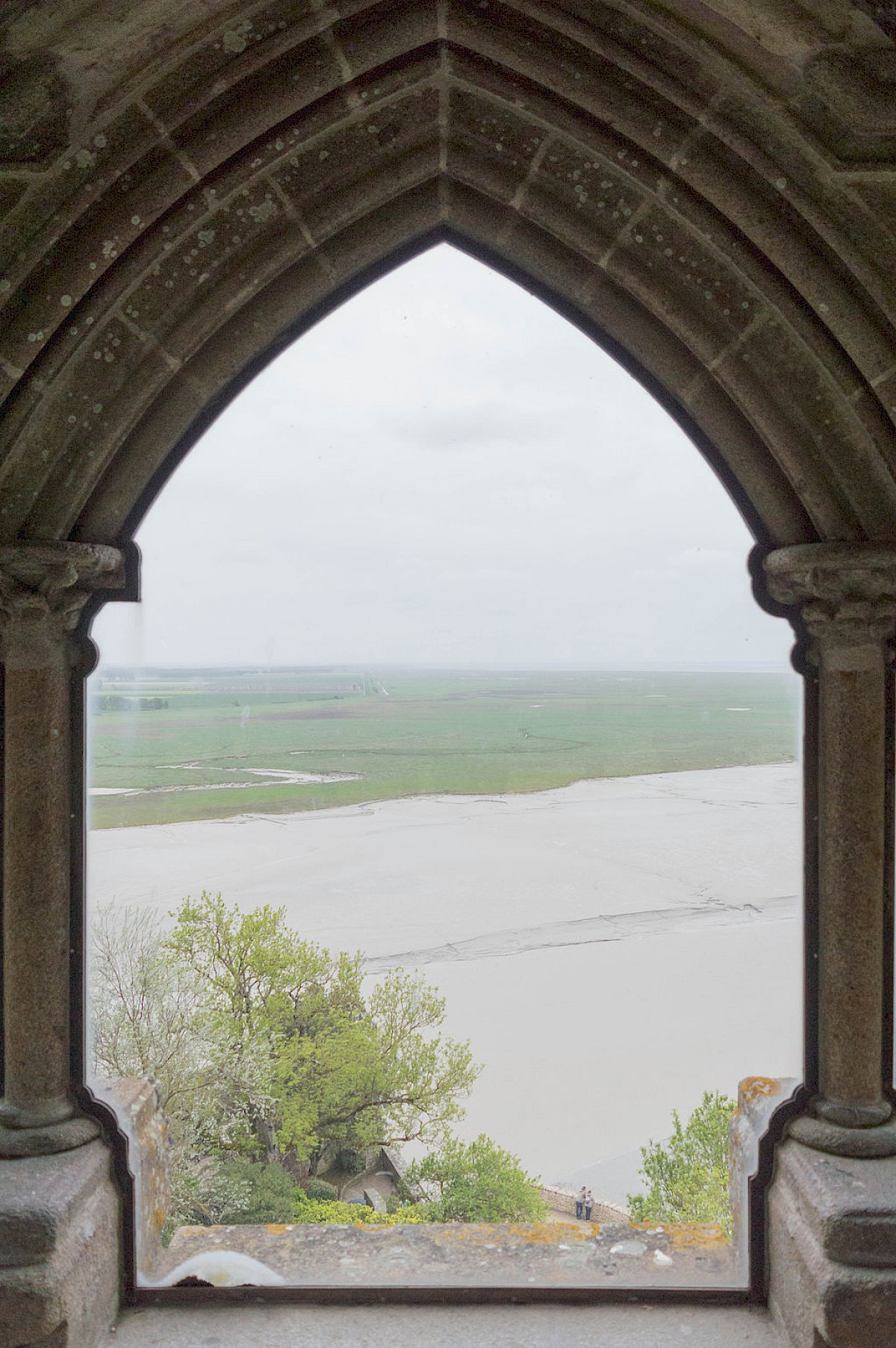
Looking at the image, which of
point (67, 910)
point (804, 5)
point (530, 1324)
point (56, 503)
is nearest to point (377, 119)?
point (804, 5)

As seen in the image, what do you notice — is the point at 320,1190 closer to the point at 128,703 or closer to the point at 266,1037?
the point at 266,1037

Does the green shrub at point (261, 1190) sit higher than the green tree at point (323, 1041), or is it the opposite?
the green tree at point (323, 1041)

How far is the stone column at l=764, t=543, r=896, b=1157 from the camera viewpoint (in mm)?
1915

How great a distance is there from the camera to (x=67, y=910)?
6.54 feet

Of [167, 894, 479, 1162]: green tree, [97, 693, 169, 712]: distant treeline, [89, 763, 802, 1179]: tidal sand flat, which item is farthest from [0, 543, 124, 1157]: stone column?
[167, 894, 479, 1162]: green tree

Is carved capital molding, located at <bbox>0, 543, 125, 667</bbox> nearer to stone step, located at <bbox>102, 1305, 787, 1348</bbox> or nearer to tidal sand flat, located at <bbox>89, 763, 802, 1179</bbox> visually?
tidal sand flat, located at <bbox>89, 763, 802, 1179</bbox>

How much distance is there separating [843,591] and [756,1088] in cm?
131

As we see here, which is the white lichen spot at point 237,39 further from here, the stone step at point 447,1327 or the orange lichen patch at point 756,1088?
the stone step at point 447,1327

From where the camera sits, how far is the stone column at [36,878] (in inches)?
75.9

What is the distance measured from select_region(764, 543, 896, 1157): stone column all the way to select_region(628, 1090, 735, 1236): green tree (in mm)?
753

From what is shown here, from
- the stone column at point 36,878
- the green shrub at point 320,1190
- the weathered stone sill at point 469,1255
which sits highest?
the stone column at point 36,878

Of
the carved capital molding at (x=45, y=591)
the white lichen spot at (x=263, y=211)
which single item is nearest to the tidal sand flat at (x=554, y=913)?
the carved capital molding at (x=45, y=591)

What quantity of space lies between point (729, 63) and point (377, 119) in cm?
78

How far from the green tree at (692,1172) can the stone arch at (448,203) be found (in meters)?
1.97
